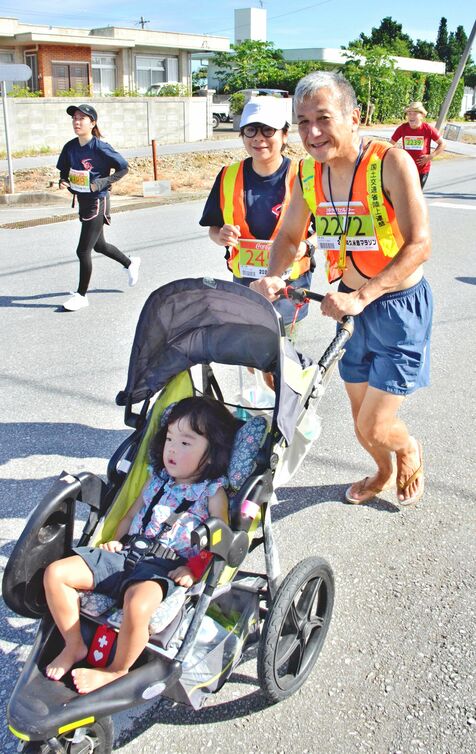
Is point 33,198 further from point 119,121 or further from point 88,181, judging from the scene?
point 119,121

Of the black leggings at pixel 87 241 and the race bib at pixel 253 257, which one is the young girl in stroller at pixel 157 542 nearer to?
the race bib at pixel 253 257

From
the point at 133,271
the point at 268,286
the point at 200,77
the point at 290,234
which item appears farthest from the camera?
the point at 200,77

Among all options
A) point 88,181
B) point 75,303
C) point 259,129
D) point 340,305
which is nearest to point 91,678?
point 340,305

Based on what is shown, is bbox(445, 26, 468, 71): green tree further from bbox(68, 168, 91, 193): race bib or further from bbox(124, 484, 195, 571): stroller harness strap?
bbox(124, 484, 195, 571): stroller harness strap

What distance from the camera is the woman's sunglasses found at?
13.1 feet

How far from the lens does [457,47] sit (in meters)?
81.2

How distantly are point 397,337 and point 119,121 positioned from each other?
927 inches

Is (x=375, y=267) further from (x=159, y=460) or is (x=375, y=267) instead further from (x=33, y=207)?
(x=33, y=207)

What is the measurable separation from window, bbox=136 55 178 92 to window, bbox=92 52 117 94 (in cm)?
160

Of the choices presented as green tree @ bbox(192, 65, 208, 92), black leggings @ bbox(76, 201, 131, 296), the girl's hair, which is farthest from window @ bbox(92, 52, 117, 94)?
the girl's hair

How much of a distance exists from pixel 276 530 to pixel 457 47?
89.5 metres

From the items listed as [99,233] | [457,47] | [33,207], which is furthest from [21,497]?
[457,47]

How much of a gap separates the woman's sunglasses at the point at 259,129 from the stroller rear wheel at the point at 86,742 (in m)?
3.02

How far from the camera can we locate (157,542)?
8.57 feet
